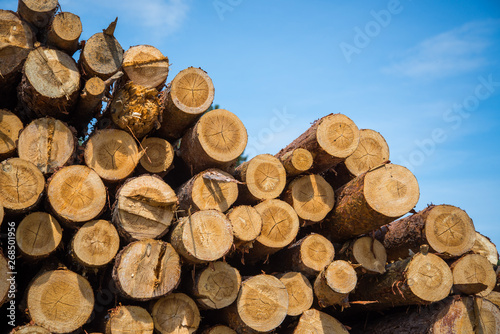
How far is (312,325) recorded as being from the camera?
4.45 m

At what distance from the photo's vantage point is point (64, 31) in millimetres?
4223

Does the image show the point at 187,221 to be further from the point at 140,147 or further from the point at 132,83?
the point at 132,83

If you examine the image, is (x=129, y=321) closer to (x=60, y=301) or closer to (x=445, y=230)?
(x=60, y=301)

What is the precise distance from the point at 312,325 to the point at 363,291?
945mm

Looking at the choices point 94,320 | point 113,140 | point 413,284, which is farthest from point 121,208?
point 413,284

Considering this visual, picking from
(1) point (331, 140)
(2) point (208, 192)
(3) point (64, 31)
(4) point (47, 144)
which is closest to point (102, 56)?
(3) point (64, 31)

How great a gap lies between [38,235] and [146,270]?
102cm

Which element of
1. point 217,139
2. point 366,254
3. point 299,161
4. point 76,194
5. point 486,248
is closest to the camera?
point 76,194

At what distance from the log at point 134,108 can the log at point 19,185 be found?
36.5 inches

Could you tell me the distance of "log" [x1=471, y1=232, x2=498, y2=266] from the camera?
6005 millimetres

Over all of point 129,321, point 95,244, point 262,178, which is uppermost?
point 262,178

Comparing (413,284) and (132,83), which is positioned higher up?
(132,83)

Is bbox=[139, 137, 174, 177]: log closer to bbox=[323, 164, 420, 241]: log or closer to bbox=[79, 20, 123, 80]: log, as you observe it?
bbox=[79, 20, 123, 80]: log

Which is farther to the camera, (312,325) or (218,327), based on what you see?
(312,325)
